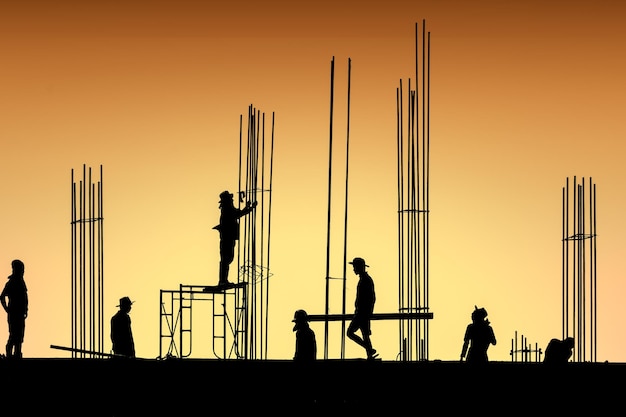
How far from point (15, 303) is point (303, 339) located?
18.0 feet

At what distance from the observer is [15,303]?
29.0 metres

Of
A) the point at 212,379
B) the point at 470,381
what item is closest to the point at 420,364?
the point at 470,381

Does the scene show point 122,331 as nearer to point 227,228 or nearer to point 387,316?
point 227,228

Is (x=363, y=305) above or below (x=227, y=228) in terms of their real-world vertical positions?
below

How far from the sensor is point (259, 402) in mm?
27078

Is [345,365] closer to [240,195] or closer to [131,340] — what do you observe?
[131,340]

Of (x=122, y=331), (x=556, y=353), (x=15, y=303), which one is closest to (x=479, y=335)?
(x=556, y=353)

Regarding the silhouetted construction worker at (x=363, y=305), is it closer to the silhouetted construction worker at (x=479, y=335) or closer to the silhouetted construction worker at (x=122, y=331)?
the silhouetted construction worker at (x=479, y=335)

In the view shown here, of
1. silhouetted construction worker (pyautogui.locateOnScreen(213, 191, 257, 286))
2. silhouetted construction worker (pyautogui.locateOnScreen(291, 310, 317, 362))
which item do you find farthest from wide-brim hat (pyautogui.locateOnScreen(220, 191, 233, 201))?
silhouetted construction worker (pyautogui.locateOnScreen(291, 310, 317, 362))

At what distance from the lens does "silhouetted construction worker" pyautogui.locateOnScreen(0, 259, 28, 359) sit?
2900 cm

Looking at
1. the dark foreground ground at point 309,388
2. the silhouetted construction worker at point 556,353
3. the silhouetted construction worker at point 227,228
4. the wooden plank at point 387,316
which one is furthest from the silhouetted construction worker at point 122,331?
the silhouetted construction worker at point 556,353

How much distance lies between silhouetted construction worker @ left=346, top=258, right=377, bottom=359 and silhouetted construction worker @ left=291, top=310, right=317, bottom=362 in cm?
186

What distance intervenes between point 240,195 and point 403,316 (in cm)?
476

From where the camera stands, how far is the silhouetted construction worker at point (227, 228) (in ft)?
106
